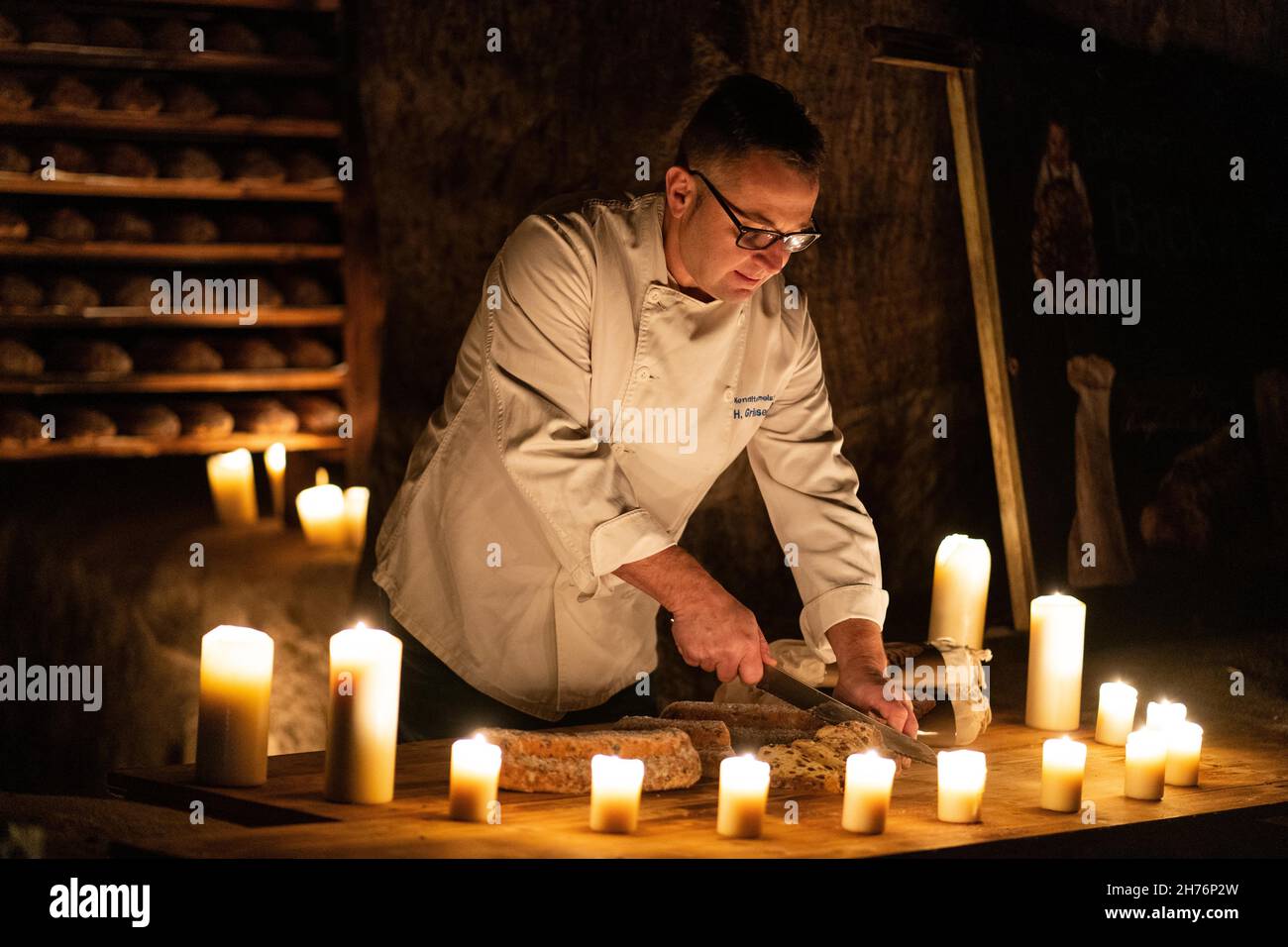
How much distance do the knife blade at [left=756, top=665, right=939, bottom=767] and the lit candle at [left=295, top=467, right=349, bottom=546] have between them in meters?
2.92

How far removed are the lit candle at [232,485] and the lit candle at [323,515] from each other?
11.3 inches

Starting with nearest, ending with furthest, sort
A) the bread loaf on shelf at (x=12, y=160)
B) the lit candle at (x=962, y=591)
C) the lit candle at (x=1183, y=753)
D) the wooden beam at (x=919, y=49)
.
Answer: the lit candle at (x=1183, y=753), the lit candle at (x=962, y=591), the wooden beam at (x=919, y=49), the bread loaf on shelf at (x=12, y=160)

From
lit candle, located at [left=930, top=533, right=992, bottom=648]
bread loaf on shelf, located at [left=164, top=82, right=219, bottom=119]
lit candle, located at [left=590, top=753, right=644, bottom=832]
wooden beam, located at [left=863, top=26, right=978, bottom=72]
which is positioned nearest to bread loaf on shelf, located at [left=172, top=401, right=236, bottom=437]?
bread loaf on shelf, located at [left=164, top=82, right=219, bottom=119]

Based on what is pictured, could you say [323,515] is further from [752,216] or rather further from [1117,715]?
[1117,715]

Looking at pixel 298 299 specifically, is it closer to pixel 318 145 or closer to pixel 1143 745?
pixel 318 145

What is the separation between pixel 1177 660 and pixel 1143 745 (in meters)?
1.74

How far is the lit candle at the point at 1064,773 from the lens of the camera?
2545mm

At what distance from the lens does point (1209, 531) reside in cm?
468

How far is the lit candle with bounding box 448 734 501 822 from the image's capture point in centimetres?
235

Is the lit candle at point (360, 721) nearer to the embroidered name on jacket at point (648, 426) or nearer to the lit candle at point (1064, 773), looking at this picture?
→ the embroidered name on jacket at point (648, 426)

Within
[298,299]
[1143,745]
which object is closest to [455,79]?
[298,299]

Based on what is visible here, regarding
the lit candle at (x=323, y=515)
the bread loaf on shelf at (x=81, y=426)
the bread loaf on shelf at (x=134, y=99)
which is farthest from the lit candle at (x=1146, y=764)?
the bread loaf on shelf at (x=134, y=99)

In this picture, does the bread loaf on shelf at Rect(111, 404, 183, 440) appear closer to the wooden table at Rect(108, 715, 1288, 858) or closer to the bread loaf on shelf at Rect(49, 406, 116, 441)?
the bread loaf on shelf at Rect(49, 406, 116, 441)
